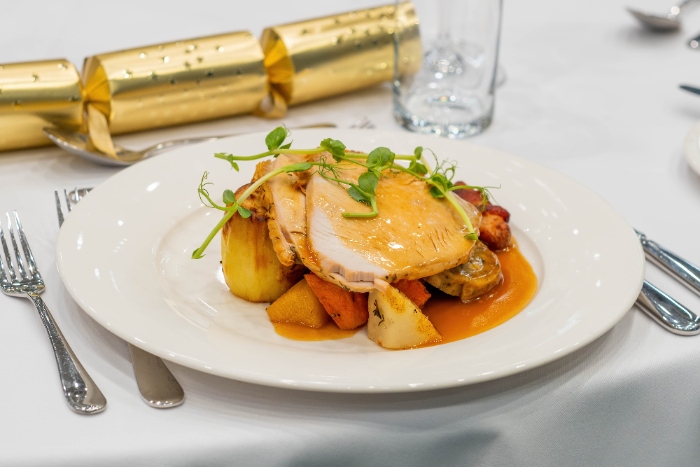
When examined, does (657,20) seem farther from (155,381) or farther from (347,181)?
(155,381)

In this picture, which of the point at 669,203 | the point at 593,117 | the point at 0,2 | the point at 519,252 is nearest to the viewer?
the point at 519,252

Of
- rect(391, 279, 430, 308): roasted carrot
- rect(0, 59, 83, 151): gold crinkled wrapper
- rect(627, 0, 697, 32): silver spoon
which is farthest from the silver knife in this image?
rect(0, 59, 83, 151): gold crinkled wrapper

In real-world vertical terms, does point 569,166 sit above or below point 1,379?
below

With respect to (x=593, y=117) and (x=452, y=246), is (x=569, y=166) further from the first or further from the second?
(x=452, y=246)

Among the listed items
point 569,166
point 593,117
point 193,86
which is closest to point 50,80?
point 193,86

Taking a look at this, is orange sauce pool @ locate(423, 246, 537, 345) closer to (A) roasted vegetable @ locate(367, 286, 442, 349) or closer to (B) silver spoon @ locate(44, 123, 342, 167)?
(A) roasted vegetable @ locate(367, 286, 442, 349)

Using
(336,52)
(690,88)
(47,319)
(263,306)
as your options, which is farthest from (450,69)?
(47,319)
